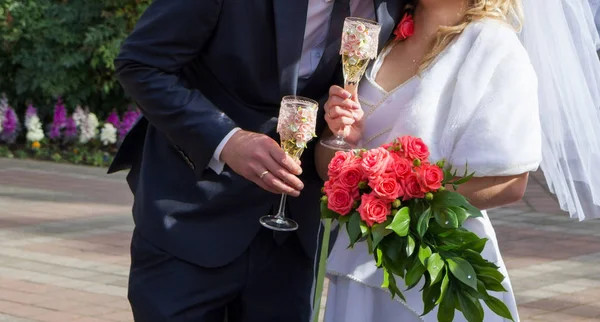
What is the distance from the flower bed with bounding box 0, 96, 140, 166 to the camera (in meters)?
9.85

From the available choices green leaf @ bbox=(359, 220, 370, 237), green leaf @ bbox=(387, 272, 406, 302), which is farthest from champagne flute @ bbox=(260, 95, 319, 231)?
green leaf @ bbox=(387, 272, 406, 302)

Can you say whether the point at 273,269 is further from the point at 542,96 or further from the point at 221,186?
the point at 542,96

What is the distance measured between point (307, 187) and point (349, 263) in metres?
0.32

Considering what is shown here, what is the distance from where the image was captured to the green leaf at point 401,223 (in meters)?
2.30

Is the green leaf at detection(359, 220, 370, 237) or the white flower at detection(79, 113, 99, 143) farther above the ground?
the green leaf at detection(359, 220, 370, 237)

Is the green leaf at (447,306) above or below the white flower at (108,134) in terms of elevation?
above

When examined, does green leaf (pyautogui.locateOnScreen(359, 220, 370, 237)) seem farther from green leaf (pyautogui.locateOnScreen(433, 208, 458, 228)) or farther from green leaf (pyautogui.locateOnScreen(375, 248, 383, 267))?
green leaf (pyautogui.locateOnScreen(433, 208, 458, 228))

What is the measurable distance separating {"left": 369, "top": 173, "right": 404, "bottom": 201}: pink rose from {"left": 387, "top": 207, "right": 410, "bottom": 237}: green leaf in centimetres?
Result: 4

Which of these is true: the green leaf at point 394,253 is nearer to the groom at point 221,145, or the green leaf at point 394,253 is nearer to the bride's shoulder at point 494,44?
the groom at point 221,145

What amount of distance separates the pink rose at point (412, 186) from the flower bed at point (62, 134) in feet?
25.0

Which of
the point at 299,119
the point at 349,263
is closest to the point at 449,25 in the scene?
the point at 299,119

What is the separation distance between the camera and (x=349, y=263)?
2.74 m

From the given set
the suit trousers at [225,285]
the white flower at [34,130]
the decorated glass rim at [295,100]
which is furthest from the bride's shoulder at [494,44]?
the white flower at [34,130]

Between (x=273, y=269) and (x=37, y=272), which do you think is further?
(x=37, y=272)
